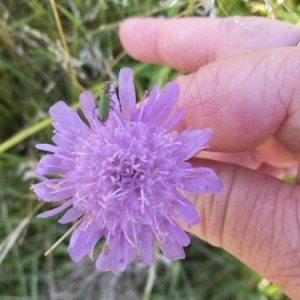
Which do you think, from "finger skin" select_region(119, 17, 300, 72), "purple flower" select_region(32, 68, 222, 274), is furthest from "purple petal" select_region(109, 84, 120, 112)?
"finger skin" select_region(119, 17, 300, 72)

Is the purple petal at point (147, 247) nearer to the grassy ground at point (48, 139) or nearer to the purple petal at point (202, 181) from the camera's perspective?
the purple petal at point (202, 181)

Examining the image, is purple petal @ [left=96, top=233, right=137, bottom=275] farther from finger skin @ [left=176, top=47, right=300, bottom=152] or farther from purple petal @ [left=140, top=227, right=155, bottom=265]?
finger skin @ [left=176, top=47, right=300, bottom=152]

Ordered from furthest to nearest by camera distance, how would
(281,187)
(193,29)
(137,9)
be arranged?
1. (137,9)
2. (193,29)
3. (281,187)

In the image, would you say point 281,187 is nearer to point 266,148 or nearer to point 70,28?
point 266,148

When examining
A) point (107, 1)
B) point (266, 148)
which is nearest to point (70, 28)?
point (107, 1)

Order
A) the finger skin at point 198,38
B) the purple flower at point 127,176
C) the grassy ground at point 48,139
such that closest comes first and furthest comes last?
1. the purple flower at point 127,176
2. the finger skin at point 198,38
3. the grassy ground at point 48,139

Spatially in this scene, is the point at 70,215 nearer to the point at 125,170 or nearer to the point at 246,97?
the point at 125,170

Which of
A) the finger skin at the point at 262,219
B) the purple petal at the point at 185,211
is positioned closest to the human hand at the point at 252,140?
the finger skin at the point at 262,219
